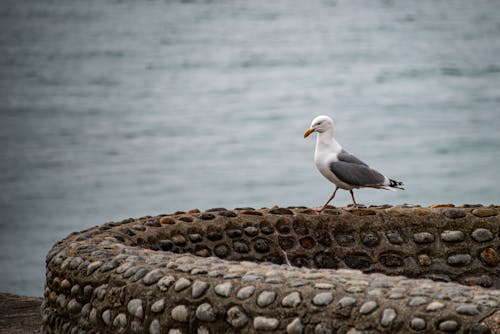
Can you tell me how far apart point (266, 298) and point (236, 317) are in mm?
163

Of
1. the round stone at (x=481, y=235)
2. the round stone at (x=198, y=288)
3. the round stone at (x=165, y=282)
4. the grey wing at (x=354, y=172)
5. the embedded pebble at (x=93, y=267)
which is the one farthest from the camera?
the round stone at (x=481, y=235)

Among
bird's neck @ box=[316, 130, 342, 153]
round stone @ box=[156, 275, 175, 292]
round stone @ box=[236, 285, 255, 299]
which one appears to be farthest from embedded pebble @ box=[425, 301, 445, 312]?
bird's neck @ box=[316, 130, 342, 153]

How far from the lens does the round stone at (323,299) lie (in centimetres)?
331

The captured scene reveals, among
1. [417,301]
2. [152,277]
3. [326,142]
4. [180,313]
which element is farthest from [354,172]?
[417,301]

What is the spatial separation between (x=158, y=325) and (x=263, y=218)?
5.68 ft

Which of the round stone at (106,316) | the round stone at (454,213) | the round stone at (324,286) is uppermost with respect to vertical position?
the round stone at (454,213)

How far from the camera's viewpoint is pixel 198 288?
11.9 feet

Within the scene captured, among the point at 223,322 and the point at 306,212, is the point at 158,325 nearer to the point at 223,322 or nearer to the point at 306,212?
the point at 223,322

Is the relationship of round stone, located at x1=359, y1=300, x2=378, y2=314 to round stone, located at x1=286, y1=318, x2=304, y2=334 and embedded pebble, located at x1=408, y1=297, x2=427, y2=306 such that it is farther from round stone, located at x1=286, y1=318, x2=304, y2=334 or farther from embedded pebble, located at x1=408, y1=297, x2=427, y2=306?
round stone, located at x1=286, y1=318, x2=304, y2=334

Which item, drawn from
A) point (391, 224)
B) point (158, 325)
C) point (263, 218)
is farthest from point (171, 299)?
point (391, 224)

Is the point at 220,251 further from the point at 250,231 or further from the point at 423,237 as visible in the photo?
the point at 423,237

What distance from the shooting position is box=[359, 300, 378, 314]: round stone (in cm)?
321

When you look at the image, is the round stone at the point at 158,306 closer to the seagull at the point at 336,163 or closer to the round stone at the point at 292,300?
the round stone at the point at 292,300

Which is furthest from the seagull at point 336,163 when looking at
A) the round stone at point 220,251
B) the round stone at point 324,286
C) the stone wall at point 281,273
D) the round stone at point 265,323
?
the round stone at point 265,323
